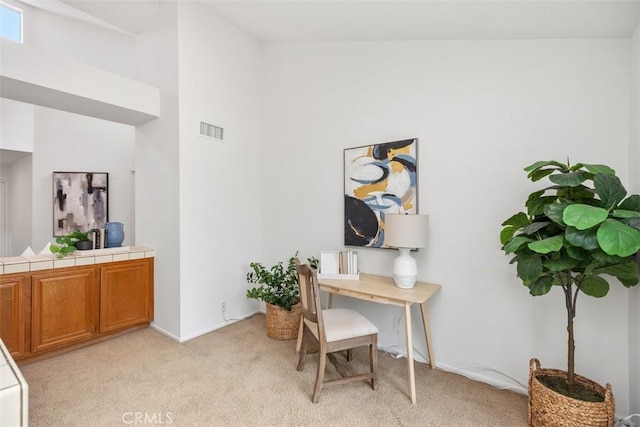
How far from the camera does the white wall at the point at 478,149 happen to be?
195 centimetres

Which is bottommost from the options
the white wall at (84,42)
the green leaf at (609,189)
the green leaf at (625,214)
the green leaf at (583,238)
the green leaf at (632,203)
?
the green leaf at (583,238)

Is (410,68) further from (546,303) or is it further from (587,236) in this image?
(546,303)

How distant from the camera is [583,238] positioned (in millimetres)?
1438

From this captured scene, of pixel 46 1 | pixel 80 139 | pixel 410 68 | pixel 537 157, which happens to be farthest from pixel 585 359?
pixel 46 1

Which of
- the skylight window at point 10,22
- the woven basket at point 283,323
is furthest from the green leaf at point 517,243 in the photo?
the skylight window at point 10,22

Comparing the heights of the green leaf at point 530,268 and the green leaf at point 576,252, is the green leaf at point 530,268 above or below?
below

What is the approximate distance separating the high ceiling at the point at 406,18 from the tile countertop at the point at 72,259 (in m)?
2.32

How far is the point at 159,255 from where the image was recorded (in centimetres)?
318

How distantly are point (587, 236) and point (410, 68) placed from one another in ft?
6.08

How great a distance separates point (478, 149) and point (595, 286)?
3.72ft

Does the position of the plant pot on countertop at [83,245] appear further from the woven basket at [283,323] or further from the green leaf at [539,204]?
the green leaf at [539,204]

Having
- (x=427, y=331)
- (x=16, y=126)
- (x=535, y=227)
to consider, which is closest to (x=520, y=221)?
(x=535, y=227)

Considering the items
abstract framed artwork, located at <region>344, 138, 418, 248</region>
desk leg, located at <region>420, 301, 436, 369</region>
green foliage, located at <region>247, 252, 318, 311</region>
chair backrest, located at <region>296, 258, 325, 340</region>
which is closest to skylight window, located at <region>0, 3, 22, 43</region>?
green foliage, located at <region>247, 252, 318, 311</region>

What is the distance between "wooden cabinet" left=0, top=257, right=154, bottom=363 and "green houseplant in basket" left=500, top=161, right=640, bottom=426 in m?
3.26
